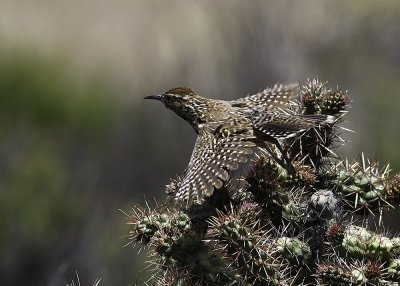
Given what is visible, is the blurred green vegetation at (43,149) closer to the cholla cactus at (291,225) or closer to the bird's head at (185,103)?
the bird's head at (185,103)

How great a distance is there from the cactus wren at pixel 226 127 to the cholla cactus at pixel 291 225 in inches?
2.0

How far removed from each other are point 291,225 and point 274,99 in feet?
3.82

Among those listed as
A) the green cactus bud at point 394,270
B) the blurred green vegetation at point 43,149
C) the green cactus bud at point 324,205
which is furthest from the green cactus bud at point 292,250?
the blurred green vegetation at point 43,149

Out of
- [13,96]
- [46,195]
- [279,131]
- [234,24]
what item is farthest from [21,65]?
[279,131]

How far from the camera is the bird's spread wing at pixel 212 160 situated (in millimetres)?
3764

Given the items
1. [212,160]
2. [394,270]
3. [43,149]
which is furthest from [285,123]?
[43,149]

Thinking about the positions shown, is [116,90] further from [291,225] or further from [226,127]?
[291,225]

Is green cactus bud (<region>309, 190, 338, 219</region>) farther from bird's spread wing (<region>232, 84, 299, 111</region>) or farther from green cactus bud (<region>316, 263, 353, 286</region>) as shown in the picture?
bird's spread wing (<region>232, 84, 299, 111</region>)

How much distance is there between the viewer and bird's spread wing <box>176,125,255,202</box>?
376 centimetres

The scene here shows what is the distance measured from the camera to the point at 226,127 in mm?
4391

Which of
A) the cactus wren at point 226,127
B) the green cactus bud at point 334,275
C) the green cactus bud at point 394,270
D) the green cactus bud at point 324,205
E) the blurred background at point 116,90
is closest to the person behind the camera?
the green cactus bud at point 334,275

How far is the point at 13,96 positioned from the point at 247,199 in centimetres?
534

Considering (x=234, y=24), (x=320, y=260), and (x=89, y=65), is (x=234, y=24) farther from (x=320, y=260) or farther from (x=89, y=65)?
(x=320, y=260)

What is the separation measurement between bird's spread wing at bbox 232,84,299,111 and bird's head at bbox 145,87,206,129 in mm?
174
